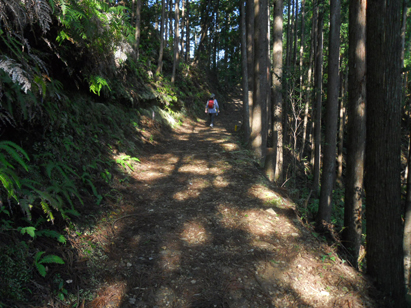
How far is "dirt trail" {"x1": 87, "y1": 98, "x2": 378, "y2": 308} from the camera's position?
3.18m

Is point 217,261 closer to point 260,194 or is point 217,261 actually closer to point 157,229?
point 157,229

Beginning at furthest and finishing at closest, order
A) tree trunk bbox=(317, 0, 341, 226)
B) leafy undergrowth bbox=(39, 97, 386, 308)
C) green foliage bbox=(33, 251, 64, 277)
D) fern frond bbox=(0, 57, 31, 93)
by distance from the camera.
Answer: tree trunk bbox=(317, 0, 341, 226), leafy undergrowth bbox=(39, 97, 386, 308), green foliage bbox=(33, 251, 64, 277), fern frond bbox=(0, 57, 31, 93)

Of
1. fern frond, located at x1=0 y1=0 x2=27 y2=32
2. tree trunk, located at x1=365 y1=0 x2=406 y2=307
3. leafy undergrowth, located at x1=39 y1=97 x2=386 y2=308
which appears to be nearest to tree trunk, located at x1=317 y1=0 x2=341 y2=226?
leafy undergrowth, located at x1=39 y1=97 x2=386 y2=308

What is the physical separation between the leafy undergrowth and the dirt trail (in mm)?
14

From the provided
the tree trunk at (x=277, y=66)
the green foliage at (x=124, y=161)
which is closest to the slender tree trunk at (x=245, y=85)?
the tree trunk at (x=277, y=66)

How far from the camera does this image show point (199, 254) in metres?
3.91

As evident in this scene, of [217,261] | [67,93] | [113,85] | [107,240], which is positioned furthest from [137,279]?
[113,85]

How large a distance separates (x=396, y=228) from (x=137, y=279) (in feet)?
13.5

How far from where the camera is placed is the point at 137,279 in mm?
3217

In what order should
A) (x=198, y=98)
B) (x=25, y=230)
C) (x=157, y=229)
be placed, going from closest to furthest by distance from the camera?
(x=25, y=230)
(x=157, y=229)
(x=198, y=98)

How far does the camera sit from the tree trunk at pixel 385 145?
4055mm

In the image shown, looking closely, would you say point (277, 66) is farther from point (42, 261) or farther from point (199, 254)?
point (42, 261)

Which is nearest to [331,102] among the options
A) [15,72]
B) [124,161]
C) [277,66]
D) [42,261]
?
[277,66]

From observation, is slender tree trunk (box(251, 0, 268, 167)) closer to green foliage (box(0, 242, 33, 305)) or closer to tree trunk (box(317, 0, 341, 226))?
tree trunk (box(317, 0, 341, 226))
